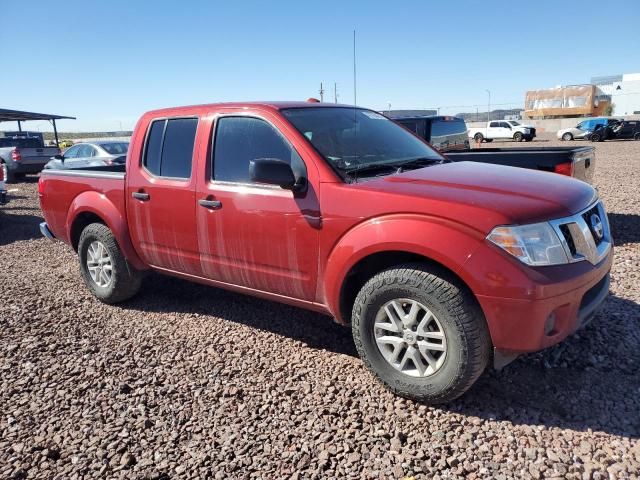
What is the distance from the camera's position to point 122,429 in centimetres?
291

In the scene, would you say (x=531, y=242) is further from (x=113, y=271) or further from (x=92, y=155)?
(x=92, y=155)

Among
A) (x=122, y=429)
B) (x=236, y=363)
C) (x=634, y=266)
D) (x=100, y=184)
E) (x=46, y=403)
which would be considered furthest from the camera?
(x=634, y=266)

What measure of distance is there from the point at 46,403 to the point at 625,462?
333 cm

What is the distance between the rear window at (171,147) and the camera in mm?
4082

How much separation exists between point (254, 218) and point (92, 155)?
40.5 ft

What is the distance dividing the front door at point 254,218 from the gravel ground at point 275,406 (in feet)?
2.06

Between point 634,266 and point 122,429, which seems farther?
point 634,266

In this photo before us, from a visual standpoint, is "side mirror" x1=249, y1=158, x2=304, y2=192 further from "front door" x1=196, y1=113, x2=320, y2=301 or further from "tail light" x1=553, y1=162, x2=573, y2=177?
"tail light" x1=553, y1=162, x2=573, y2=177

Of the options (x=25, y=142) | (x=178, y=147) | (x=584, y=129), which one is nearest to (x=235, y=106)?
(x=178, y=147)

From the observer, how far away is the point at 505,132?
37406 millimetres

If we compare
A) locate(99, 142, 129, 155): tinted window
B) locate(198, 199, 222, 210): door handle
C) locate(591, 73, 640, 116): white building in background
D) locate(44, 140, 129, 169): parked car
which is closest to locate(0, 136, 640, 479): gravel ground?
locate(198, 199, 222, 210): door handle

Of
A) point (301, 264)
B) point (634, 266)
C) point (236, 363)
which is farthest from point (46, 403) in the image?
point (634, 266)

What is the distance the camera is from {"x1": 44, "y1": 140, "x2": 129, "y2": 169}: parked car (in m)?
13.5

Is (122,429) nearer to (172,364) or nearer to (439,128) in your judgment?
(172,364)
